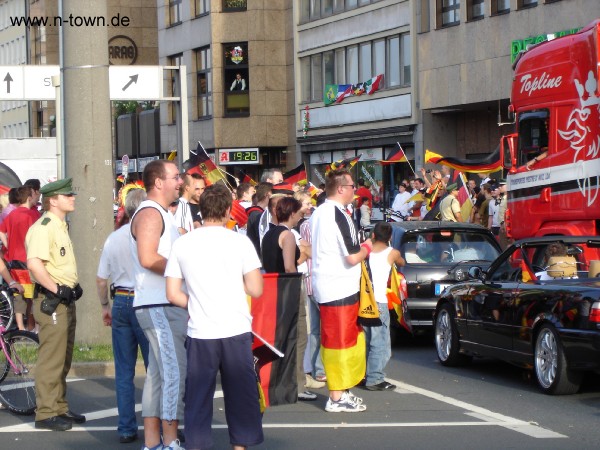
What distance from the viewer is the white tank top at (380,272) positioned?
12.1 m

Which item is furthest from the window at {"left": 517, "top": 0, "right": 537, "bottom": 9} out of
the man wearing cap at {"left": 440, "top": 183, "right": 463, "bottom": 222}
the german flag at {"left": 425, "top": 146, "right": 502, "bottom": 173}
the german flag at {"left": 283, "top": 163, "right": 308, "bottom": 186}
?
the german flag at {"left": 283, "top": 163, "right": 308, "bottom": 186}

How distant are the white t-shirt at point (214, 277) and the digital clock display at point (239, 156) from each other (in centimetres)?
4333

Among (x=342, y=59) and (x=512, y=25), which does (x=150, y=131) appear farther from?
(x=512, y=25)

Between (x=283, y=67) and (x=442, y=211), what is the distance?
27.3m

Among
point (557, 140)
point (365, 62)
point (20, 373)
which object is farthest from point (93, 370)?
point (365, 62)

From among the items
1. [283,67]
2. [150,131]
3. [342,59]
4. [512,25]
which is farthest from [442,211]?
[150,131]

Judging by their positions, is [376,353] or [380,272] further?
[380,272]

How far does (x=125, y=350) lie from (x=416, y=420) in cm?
246

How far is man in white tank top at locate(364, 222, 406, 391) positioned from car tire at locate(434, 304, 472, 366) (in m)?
1.11

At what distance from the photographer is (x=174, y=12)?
55438 millimetres

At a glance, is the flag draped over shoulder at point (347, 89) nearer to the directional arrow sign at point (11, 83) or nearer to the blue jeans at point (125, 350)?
the directional arrow sign at point (11, 83)

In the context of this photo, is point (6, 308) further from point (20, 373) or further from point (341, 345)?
point (341, 345)

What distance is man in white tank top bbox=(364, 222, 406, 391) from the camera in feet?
38.5

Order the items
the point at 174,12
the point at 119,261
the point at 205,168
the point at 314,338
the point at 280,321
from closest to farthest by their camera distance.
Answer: the point at 119,261 < the point at 280,321 < the point at 314,338 < the point at 205,168 < the point at 174,12
